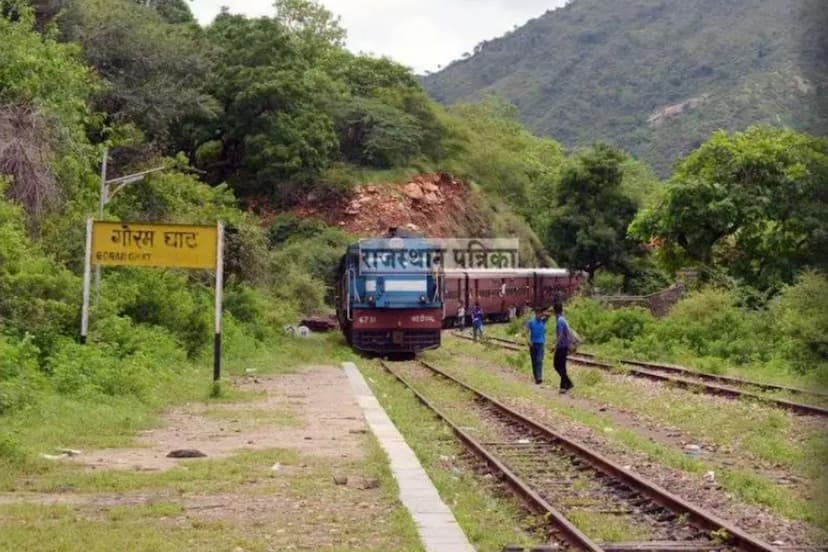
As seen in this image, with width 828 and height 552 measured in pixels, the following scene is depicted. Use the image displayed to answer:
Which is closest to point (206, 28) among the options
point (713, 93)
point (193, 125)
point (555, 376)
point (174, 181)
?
point (193, 125)

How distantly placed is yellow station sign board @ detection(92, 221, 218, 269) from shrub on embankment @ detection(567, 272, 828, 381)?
12706 millimetres

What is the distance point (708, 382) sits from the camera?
74.7 ft

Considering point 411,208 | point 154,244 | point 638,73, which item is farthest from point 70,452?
point 638,73

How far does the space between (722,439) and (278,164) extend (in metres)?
42.6

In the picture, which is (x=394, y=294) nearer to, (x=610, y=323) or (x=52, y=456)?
(x=610, y=323)

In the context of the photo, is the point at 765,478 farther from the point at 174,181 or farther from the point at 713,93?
the point at 713,93

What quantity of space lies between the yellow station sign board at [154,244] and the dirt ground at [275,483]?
132 inches

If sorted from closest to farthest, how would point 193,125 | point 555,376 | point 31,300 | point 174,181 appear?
point 31,300 < point 555,376 < point 174,181 < point 193,125

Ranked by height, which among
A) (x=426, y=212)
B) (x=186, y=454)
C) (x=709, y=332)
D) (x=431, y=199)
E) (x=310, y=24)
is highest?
(x=310, y=24)

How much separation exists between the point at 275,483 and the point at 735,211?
101ft

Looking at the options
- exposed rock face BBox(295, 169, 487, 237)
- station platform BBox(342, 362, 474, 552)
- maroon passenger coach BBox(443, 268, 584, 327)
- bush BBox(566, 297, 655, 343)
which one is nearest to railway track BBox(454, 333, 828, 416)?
bush BBox(566, 297, 655, 343)

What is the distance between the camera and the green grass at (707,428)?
32.6 ft

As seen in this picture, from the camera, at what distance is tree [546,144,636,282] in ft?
186

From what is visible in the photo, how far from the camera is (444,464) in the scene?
12.4 metres
